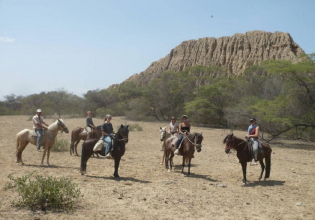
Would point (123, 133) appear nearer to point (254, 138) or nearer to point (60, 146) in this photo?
point (254, 138)

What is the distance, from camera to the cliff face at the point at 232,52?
69.3 meters

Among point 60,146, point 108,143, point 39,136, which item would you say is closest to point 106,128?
point 108,143

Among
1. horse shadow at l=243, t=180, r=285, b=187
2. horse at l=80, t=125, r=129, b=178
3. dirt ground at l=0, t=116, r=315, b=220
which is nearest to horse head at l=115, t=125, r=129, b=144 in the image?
horse at l=80, t=125, r=129, b=178

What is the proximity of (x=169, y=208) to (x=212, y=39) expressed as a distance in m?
83.5

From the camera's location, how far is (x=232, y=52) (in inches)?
3014

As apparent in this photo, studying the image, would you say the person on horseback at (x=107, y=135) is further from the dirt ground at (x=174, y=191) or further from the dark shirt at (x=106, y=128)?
the dirt ground at (x=174, y=191)

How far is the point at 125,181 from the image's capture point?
8.09 meters

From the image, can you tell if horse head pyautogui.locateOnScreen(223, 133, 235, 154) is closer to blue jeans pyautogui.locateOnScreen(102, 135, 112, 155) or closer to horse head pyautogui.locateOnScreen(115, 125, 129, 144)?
horse head pyautogui.locateOnScreen(115, 125, 129, 144)

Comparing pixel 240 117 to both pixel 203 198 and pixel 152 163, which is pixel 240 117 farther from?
pixel 203 198

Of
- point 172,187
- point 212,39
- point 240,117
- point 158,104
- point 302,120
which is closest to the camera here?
point 172,187

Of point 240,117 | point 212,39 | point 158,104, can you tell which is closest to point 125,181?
point 240,117

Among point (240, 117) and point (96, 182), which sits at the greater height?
point (240, 117)

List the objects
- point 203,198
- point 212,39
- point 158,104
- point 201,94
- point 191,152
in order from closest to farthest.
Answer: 1. point 203,198
2. point 191,152
3. point 201,94
4. point 158,104
5. point 212,39

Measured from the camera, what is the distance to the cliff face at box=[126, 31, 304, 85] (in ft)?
227
